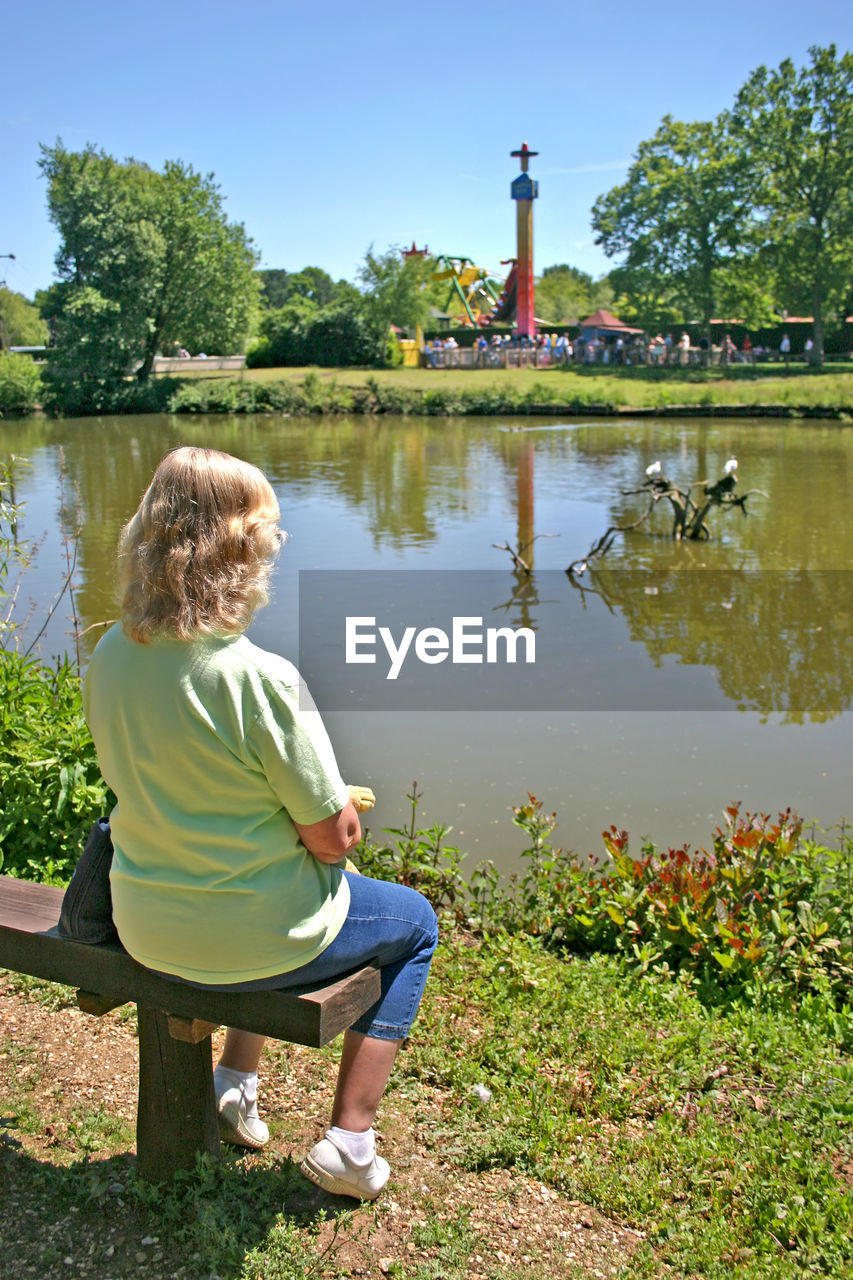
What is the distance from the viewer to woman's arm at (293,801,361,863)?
2.17m

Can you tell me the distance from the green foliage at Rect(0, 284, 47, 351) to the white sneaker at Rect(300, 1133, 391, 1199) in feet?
311

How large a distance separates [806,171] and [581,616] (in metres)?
44.1

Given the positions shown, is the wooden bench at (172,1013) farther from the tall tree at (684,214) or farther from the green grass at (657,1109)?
the tall tree at (684,214)

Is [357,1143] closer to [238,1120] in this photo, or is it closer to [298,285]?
[238,1120]

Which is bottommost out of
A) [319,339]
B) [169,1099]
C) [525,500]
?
[169,1099]

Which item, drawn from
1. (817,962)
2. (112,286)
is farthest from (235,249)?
(817,962)

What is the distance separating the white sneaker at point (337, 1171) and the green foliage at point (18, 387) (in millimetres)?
46623

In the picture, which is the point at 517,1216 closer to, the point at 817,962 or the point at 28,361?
the point at 817,962

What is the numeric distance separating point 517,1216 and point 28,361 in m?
52.2

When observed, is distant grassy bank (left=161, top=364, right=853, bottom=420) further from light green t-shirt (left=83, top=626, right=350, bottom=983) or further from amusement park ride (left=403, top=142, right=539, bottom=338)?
light green t-shirt (left=83, top=626, right=350, bottom=983)

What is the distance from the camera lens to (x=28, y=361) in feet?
162

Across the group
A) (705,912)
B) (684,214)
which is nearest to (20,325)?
(684,214)

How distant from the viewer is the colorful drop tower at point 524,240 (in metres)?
57.0

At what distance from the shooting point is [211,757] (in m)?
2.11
